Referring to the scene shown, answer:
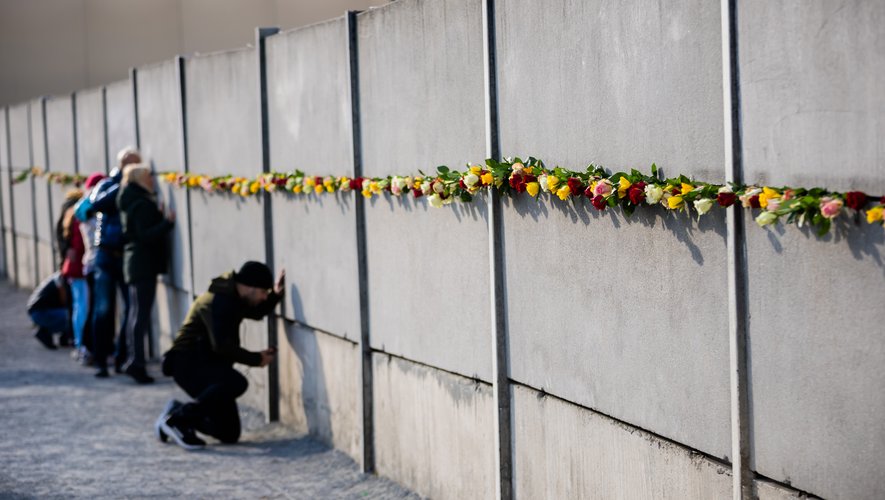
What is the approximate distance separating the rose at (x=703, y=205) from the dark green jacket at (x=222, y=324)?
519cm

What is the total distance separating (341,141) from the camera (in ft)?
27.2

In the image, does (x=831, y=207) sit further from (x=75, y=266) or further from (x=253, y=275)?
(x=75, y=266)

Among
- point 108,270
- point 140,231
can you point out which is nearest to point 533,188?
point 140,231

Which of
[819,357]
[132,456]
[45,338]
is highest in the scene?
[819,357]

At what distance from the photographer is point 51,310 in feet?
46.2

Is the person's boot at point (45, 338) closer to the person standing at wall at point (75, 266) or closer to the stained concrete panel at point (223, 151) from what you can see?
the person standing at wall at point (75, 266)

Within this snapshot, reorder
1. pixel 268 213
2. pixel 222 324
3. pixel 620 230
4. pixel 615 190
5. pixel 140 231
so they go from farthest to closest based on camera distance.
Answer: pixel 140 231, pixel 268 213, pixel 222 324, pixel 620 230, pixel 615 190

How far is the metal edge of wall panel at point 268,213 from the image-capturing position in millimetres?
9539

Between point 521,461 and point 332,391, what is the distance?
2.66 m

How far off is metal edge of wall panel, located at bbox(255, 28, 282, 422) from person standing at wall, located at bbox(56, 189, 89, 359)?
3537 mm

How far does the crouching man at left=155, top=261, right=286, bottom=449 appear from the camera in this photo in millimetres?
9227

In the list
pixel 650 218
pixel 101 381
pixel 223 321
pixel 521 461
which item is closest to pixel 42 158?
pixel 101 381

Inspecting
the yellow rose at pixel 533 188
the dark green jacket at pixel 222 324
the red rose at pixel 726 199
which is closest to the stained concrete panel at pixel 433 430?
the yellow rose at pixel 533 188

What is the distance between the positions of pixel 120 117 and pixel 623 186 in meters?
9.71
